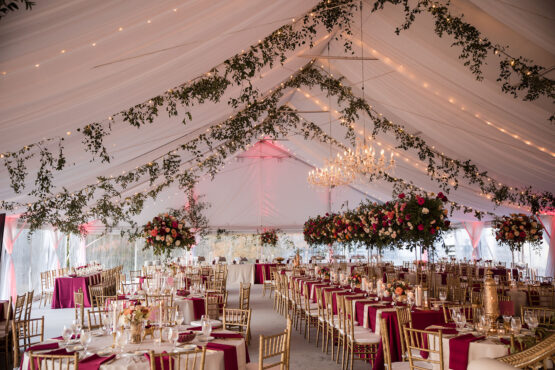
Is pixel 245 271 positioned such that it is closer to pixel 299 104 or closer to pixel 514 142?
pixel 299 104

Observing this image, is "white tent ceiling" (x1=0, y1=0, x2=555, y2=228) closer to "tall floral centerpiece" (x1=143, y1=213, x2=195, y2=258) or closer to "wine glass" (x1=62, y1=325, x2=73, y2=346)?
"tall floral centerpiece" (x1=143, y1=213, x2=195, y2=258)

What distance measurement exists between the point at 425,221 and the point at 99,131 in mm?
5045

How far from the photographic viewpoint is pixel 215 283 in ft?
34.4

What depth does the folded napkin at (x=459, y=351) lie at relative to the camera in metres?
4.02

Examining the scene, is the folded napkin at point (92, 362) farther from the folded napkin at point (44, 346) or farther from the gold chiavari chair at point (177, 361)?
the folded napkin at point (44, 346)

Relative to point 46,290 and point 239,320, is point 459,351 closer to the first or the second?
point 239,320

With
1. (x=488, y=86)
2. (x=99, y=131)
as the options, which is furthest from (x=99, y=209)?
(x=488, y=86)

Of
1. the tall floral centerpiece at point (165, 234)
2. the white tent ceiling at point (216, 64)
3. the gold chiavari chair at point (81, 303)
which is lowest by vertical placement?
the gold chiavari chair at point (81, 303)

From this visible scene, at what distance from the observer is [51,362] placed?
359 centimetres

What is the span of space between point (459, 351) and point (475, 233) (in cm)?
1589

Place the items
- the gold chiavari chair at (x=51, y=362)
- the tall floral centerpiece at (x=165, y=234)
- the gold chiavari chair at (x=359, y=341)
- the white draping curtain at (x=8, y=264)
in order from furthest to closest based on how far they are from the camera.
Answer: the white draping curtain at (x=8, y=264) < the tall floral centerpiece at (x=165, y=234) < the gold chiavari chair at (x=359, y=341) < the gold chiavari chair at (x=51, y=362)

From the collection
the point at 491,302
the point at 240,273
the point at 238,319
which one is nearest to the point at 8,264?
the point at 238,319

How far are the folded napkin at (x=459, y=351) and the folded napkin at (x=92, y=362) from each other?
2940mm

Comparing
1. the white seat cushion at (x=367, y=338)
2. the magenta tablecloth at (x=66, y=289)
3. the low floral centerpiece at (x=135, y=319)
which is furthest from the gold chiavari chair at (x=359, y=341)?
the magenta tablecloth at (x=66, y=289)
